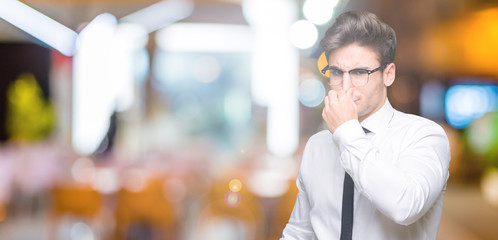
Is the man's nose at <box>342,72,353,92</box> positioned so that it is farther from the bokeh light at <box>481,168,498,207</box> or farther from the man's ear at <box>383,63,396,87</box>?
the bokeh light at <box>481,168,498,207</box>

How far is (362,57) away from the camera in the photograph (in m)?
0.85

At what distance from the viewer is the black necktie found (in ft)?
3.04

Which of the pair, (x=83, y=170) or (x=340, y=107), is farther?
(x=83, y=170)

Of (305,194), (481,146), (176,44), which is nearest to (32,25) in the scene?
(305,194)

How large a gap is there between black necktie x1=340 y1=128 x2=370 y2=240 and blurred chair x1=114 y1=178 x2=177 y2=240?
4019 millimetres

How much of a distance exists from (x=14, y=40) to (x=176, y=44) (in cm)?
488

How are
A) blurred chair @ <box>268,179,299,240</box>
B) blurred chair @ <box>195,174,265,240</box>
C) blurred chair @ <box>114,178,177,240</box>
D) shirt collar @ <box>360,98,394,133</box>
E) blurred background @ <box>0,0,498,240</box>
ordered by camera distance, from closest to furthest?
A: shirt collar @ <box>360,98,394,133</box>, blurred chair @ <box>268,179,299,240</box>, blurred background @ <box>0,0,498,240</box>, blurred chair @ <box>195,174,265,240</box>, blurred chair @ <box>114,178,177,240</box>

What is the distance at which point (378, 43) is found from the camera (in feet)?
2.82

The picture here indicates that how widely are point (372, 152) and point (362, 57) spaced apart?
0.15 metres

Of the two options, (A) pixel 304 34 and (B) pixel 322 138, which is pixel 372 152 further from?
(A) pixel 304 34

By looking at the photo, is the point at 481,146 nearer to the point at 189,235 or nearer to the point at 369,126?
the point at 189,235

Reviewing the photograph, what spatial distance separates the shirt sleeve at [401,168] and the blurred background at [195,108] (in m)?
0.12

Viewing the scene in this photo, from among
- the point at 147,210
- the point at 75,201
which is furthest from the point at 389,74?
the point at 75,201

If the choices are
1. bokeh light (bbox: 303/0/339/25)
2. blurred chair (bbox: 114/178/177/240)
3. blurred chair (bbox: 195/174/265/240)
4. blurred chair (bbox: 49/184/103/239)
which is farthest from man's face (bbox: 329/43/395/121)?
blurred chair (bbox: 49/184/103/239)
